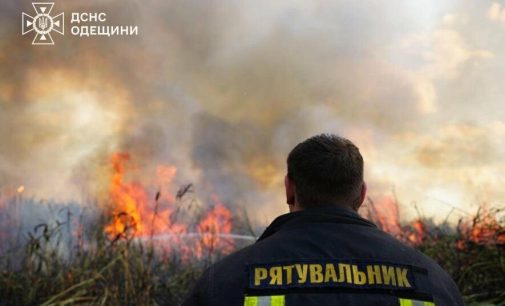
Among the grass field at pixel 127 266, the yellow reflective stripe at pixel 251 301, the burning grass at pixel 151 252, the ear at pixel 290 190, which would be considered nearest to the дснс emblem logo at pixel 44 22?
the burning grass at pixel 151 252

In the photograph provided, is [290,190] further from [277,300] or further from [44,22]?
[44,22]

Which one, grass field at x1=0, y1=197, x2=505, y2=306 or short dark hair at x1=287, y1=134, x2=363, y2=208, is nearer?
short dark hair at x1=287, y1=134, x2=363, y2=208

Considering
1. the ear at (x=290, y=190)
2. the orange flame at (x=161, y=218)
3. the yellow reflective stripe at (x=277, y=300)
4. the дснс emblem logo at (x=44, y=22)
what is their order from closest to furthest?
the yellow reflective stripe at (x=277, y=300)
the ear at (x=290, y=190)
the orange flame at (x=161, y=218)
the дснс emblem logo at (x=44, y=22)

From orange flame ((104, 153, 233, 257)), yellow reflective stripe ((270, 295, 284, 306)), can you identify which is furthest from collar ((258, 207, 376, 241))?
orange flame ((104, 153, 233, 257))

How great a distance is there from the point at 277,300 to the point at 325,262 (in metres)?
0.17

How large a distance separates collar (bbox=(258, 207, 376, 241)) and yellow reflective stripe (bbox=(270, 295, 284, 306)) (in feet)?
0.70

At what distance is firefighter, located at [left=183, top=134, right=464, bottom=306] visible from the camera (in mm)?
1642

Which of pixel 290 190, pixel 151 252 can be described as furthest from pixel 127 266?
pixel 290 190

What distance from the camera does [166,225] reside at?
6.41 meters

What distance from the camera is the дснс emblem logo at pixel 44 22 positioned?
29.2 feet

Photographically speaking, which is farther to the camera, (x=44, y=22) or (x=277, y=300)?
(x=44, y=22)

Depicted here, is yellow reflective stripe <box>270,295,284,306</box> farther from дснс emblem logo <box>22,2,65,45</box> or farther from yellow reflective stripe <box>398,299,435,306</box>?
дснс emblem logo <box>22,2,65,45</box>

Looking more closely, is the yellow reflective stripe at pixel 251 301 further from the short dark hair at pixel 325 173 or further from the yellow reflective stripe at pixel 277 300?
the short dark hair at pixel 325 173

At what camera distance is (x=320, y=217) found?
1.74 metres
